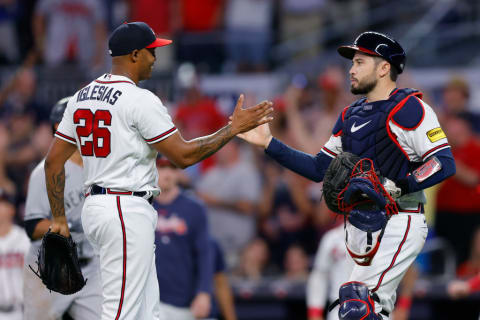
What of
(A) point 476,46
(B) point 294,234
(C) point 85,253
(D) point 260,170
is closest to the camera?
(C) point 85,253

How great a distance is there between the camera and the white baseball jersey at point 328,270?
8.12m

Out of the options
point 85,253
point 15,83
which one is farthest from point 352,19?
point 85,253

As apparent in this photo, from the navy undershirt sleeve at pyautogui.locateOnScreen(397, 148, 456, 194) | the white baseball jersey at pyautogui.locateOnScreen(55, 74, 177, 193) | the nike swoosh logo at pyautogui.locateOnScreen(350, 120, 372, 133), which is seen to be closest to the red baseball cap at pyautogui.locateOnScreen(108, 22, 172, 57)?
the white baseball jersey at pyautogui.locateOnScreen(55, 74, 177, 193)

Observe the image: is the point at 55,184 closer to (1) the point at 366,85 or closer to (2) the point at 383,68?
(1) the point at 366,85

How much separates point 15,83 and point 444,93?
5.81 m

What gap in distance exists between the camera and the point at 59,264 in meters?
5.52

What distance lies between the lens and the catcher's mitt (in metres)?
5.50

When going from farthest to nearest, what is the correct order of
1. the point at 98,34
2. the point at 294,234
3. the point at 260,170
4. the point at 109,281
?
the point at 98,34, the point at 260,170, the point at 294,234, the point at 109,281

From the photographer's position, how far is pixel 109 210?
5152 mm

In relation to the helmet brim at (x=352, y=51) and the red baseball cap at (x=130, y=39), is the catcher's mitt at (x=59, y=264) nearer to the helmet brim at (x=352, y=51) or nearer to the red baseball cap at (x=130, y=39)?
the red baseball cap at (x=130, y=39)

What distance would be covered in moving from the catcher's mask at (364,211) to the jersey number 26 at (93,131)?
149cm

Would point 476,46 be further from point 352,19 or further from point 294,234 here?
point 294,234

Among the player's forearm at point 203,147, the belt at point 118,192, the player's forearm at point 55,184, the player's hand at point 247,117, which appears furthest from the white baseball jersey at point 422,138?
the player's forearm at point 55,184

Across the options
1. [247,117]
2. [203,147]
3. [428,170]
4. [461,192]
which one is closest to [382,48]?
[428,170]
